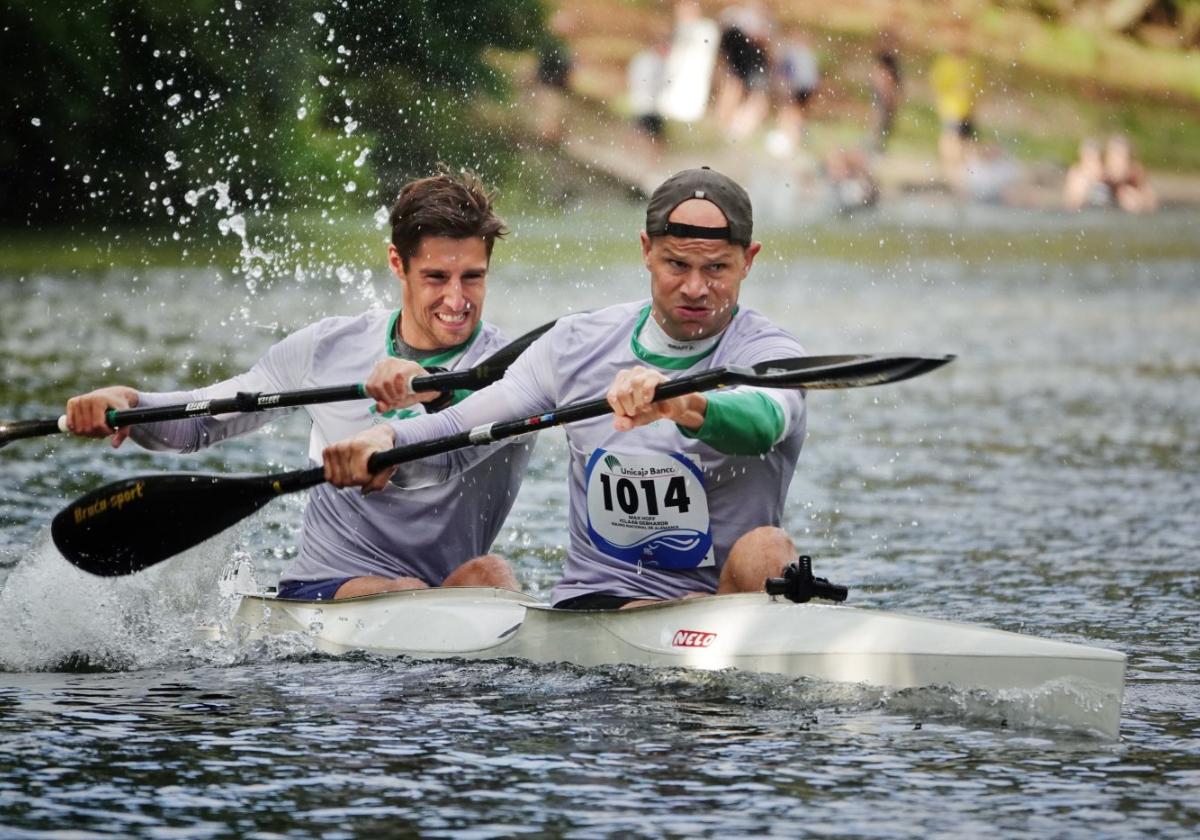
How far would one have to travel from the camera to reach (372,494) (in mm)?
7758

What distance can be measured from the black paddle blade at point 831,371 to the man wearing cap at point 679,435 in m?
0.10

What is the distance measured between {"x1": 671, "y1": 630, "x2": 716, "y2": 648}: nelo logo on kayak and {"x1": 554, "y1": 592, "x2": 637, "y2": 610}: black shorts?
253mm

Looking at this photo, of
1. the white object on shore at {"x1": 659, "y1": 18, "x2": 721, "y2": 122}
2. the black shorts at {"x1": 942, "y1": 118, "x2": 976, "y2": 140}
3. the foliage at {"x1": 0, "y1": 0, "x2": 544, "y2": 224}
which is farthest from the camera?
the black shorts at {"x1": 942, "y1": 118, "x2": 976, "y2": 140}

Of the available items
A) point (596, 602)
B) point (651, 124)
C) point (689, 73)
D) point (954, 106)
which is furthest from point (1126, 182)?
point (596, 602)

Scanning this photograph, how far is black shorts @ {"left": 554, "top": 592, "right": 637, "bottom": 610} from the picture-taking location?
23.5 ft

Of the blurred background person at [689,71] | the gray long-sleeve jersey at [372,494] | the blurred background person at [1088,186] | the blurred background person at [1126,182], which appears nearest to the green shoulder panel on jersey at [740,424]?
the gray long-sleeve jersey at [372,494]

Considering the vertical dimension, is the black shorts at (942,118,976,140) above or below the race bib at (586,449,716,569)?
above

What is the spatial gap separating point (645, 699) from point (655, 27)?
147ft

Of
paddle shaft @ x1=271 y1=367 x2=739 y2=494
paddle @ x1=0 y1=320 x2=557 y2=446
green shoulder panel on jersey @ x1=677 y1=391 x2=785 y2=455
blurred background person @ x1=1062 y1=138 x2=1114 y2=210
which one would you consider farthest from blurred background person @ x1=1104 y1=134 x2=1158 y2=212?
green shoulder panel on jersey @ x1=677 y1=391 x2=785 y2=455

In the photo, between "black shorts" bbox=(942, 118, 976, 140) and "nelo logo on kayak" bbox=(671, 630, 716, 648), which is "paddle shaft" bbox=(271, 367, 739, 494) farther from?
"black shorts" bbox=(942, 118, 976, 140)

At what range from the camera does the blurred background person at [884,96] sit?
46219 mm

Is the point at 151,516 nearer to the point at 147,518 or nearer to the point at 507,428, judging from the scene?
the point at 147,518

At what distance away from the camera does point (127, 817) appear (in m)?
5.61

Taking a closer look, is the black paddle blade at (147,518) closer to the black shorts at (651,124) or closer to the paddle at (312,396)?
the paddle at (312,396)
